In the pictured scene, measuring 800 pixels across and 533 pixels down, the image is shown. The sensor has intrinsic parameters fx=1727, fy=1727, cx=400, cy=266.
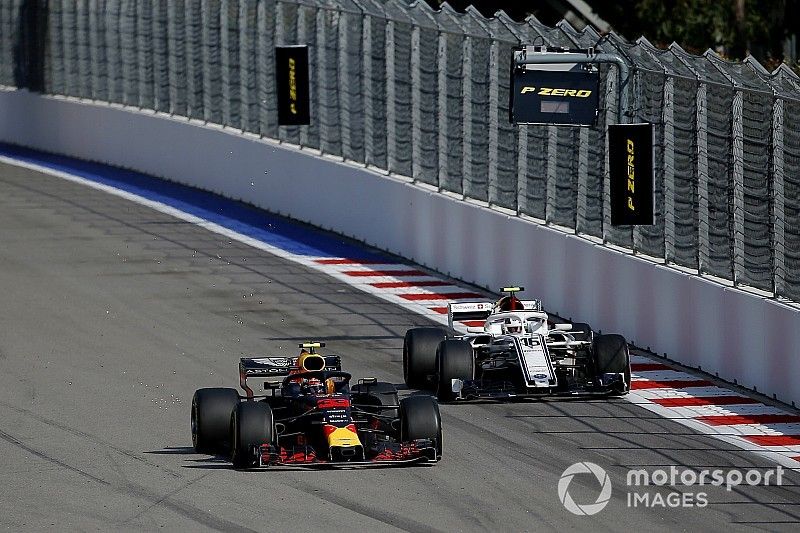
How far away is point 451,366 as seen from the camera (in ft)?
47.3

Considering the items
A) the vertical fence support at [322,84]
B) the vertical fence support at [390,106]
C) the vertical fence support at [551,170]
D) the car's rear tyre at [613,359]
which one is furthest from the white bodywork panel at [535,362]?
the vertical fence support at [322,84]

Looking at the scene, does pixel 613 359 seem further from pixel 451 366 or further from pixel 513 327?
pixel 451 366

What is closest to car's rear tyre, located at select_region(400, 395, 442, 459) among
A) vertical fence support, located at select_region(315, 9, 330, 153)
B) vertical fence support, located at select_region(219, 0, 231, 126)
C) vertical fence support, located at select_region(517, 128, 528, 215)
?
vertical fence support, located at select_region(517, 128, 528, 215)

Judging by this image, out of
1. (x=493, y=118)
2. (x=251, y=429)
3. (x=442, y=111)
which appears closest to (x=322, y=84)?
(x=442, y=111)

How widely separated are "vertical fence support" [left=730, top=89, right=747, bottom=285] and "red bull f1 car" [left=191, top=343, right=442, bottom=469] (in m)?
4.41

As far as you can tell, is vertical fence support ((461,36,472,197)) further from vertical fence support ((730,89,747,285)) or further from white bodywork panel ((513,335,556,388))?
white bodywork panel ((513,335,556,388))

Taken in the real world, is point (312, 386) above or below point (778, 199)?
below

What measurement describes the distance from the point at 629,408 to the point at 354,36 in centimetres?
1069

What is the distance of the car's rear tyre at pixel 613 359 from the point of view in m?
14.8

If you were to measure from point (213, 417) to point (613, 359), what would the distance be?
3.99 m

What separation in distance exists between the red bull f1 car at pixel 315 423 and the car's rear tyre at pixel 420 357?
2.08 m

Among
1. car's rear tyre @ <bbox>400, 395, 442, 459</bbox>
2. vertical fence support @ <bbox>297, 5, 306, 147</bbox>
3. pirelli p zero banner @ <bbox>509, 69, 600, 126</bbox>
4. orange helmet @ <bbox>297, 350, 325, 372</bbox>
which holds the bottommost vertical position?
car's rear tyre @ <bbox>400, 395, 442, 459</bbox>

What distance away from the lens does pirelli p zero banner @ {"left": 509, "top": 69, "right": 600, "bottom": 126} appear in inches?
672

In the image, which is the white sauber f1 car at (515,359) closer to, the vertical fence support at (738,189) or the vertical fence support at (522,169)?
the vertical fence support at (738,189)
